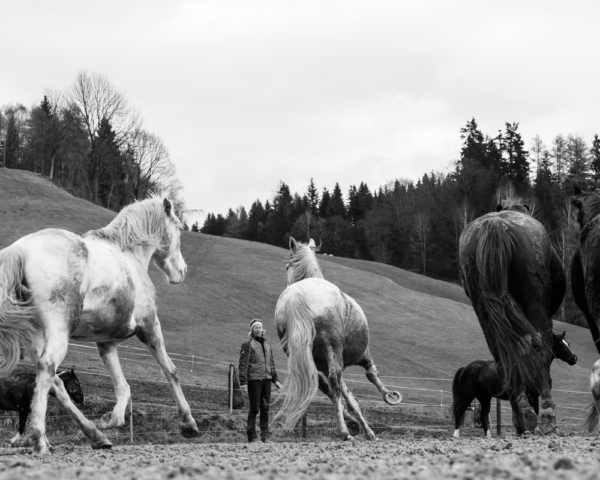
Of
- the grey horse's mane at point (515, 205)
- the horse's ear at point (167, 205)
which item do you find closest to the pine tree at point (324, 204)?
the horse's ear at point (167, 205)

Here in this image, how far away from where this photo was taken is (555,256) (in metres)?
9.30

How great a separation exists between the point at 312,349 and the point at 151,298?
2.99 m

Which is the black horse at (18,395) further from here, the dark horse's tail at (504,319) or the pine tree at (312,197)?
the pine tree at (312,197)

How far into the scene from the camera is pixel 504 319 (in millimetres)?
8609

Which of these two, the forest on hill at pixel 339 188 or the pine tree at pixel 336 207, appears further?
the pine tree at pixel 336 207

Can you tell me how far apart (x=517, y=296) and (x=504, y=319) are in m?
0.41

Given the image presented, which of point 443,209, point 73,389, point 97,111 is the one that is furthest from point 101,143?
point 73,389

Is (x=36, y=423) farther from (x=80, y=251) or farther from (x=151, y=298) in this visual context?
(x=151, y=298)

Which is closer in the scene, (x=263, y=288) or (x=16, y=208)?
(x=263, y=288)

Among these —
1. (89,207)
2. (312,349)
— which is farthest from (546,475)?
(89,207)

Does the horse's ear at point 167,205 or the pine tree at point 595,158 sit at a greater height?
the pine tree at point 595,158

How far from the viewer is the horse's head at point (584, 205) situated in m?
8.80

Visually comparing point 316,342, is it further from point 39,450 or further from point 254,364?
point 39,450

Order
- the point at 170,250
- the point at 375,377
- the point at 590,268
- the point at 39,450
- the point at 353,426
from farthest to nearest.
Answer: the point at 375,377
the point at 353,426
the point at 170,250
the point at 590,268
the point at 39,450
